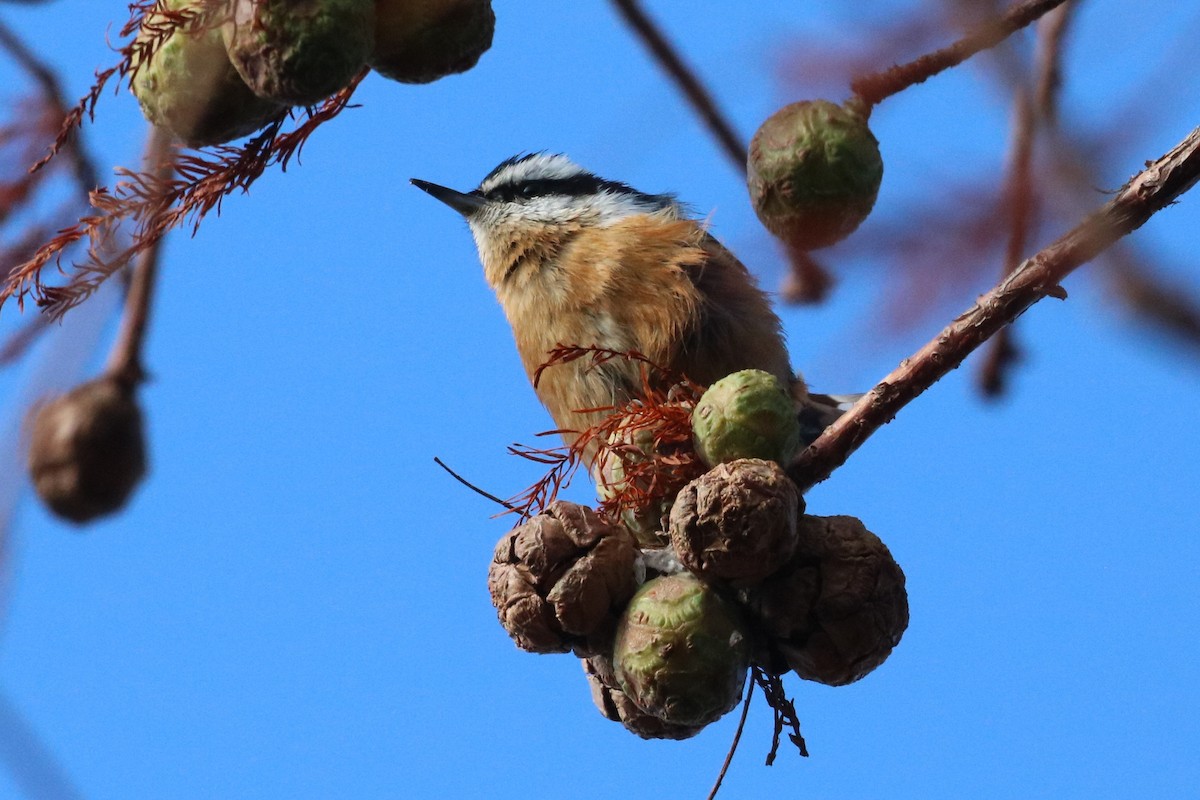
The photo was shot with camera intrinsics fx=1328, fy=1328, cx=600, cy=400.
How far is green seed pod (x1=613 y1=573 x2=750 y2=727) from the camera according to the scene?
5.90 feet

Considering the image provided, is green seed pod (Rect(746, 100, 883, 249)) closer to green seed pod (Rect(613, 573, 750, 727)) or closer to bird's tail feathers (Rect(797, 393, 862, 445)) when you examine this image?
green seed pod (Rect(613, 573, 750, 727))

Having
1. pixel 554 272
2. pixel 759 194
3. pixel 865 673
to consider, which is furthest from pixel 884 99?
pixel 554 272

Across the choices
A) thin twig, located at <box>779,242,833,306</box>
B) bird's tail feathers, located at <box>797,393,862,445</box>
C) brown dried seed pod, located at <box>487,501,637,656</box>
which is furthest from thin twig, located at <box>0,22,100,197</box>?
bird's tail feathers, located at <box>797,393,862,445</box>

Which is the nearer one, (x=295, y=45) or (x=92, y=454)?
(x=295, y=45)

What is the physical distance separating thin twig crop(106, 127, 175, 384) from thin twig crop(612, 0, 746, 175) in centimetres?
92

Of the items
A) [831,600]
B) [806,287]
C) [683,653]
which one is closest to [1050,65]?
[831,600]

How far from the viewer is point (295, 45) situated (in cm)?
158

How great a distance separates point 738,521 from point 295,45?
2.70 feet

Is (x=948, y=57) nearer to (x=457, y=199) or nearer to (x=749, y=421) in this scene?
(x=749, y=421)

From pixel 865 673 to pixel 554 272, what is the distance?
1694 mm

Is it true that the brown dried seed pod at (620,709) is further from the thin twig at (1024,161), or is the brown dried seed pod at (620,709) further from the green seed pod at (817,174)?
the thin twig at (1024,161)

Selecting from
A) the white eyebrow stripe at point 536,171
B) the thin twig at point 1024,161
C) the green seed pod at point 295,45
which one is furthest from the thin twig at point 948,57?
the white eyebrow stripe at point 536,171

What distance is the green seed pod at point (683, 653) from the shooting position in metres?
1.80

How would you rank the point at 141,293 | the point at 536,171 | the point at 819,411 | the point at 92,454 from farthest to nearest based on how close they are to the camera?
the point at 536,171, the point at 819,411, the point at 92,454, the point at 141,293
